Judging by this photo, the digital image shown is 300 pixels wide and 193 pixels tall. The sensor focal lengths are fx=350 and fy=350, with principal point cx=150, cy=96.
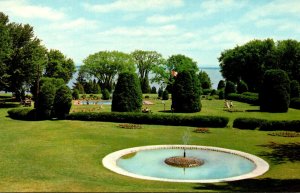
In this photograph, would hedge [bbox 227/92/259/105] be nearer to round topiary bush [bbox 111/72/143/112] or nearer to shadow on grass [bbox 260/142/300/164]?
round topiary bush [bbox 111/72/143/112]

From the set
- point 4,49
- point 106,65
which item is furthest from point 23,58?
point 106,65

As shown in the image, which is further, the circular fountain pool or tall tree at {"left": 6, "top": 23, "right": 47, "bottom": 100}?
tall tree at {"left": 6, "top": 23, "right": 47, "bottom": 100}

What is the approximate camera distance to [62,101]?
36.3 metres

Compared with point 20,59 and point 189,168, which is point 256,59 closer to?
point 20,59

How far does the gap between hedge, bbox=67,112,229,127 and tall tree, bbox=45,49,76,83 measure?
1718 inches

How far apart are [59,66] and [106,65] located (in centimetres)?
1997

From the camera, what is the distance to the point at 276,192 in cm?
1322

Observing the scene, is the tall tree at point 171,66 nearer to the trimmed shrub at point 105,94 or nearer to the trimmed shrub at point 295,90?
the trimmed shrub at point 105,94

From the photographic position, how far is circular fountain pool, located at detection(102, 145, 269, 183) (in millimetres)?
17688

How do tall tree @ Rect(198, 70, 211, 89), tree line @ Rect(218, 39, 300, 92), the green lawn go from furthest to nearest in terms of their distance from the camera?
tall tree @ Rect(198, 70, 211, 89) → tree line @ Rect(218, 39, 300, 92) → the green lawn

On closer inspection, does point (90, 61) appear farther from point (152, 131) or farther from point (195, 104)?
point (152, 131)

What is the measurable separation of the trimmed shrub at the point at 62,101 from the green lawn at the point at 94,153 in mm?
2159

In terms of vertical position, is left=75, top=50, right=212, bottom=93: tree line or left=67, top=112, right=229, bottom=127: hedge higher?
left=75, top=50, right=212, bottom=93: tree line

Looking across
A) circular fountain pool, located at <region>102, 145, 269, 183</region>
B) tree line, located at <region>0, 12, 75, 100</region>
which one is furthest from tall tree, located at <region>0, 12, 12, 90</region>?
circular fountain pool, located at <region>102, 145, 269, 183</region>
